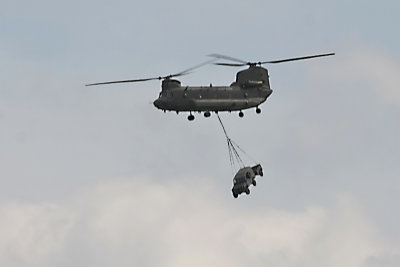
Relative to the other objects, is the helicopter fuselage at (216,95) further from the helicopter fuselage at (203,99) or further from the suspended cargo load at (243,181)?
the suspended cargo load at (243,181)

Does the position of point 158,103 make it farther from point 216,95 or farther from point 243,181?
point 243,181

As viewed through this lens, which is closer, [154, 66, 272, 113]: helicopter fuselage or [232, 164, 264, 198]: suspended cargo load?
[154, 66, 272, 113]: helicopter fuselage

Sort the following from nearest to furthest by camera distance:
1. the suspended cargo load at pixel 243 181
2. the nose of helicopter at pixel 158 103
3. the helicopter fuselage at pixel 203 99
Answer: the helicopter fuselage at pixel 203 99
the nose of helicopter at pixel 158 103
the suspended cargo load at pixel 243 181

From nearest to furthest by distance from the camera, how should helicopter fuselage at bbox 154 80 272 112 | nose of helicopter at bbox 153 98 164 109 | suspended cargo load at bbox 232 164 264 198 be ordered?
1. helicopter fuselage at bbox 154 80 272 112
2. nose of helicopter at bbox 153 98 164 109
3. suspended cargo load at bbox 232 164 264 198

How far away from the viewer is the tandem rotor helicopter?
13275 centimetres

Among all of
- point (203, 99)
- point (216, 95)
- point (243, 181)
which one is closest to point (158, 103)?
point (203, 99)

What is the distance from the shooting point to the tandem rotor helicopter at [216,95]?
133 meters

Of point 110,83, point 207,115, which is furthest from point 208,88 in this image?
point 110,83

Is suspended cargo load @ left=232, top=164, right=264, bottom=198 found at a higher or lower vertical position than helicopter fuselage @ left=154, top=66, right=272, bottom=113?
lower

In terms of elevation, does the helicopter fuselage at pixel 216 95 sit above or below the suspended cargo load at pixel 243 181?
above

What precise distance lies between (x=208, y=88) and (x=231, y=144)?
741 cm

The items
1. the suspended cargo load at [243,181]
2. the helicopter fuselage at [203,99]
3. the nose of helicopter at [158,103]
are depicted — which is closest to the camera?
the helicopter fuselage at [203,99]

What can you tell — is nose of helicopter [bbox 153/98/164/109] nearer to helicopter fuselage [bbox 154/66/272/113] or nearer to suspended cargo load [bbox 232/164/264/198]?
helicopter fuselage [bbox 154/66/272/113]

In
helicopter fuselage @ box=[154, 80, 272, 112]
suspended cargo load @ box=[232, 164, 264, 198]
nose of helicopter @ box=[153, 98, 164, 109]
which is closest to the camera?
helicopter fuselage @ box=[154, 80, 272, 112]
